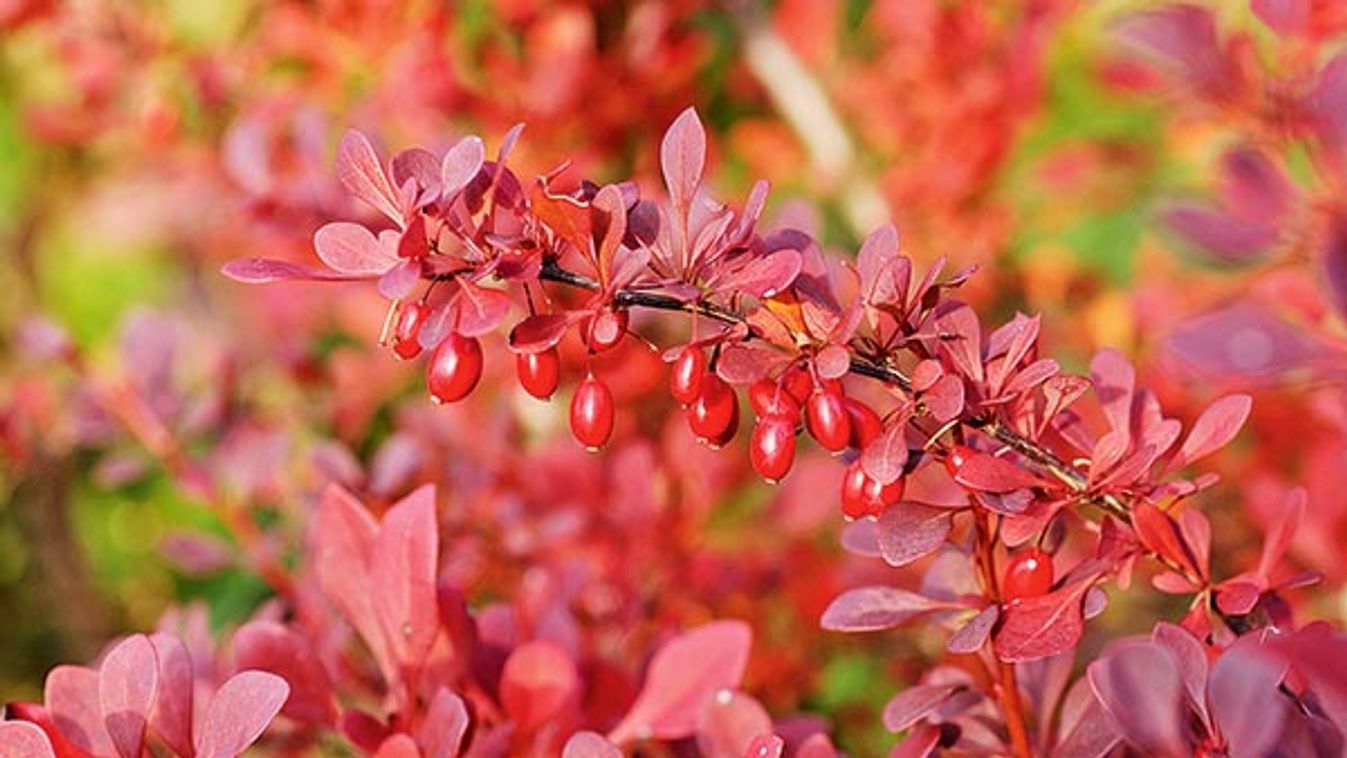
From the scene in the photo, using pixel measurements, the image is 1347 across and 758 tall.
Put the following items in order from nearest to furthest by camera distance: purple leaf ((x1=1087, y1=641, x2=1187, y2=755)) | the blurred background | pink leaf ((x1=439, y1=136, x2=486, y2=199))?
purple leaf ((x1=1087, y1=641, x2=1187, y2=755)) → pink leaf ((x1=439, y1=136, x2=486, y2=199)) → the blurred background

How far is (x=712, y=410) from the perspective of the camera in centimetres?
56

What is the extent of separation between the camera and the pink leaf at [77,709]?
1.93 feet

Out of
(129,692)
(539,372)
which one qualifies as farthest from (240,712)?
(539,372)

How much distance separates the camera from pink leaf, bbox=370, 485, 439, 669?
0.64 m

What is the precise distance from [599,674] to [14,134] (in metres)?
2.26

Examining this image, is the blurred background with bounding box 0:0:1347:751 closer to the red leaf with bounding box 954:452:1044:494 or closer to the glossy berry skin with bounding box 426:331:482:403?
the red leaf with bounding box 954:452:1044:494

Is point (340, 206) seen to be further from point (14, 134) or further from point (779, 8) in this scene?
point (14, 134)

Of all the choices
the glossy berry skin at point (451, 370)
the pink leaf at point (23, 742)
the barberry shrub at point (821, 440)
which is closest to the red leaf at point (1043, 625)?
the barberry shrub at point (821, 440)

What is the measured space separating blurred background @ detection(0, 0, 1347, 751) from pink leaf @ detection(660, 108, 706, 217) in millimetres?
225

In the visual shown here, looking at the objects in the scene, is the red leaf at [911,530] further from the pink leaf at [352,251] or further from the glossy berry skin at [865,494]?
the pink leaf at [352,251]

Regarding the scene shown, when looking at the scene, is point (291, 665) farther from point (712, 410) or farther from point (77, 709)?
point (712, 410)

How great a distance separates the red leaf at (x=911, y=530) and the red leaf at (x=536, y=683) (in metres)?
0.17

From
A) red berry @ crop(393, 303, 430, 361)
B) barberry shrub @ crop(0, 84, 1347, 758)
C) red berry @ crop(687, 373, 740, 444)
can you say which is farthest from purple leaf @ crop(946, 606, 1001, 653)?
red berry @ crop(393, 303, 430, 361)

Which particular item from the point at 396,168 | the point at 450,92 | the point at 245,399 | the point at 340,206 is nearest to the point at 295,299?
the point at 245,399
